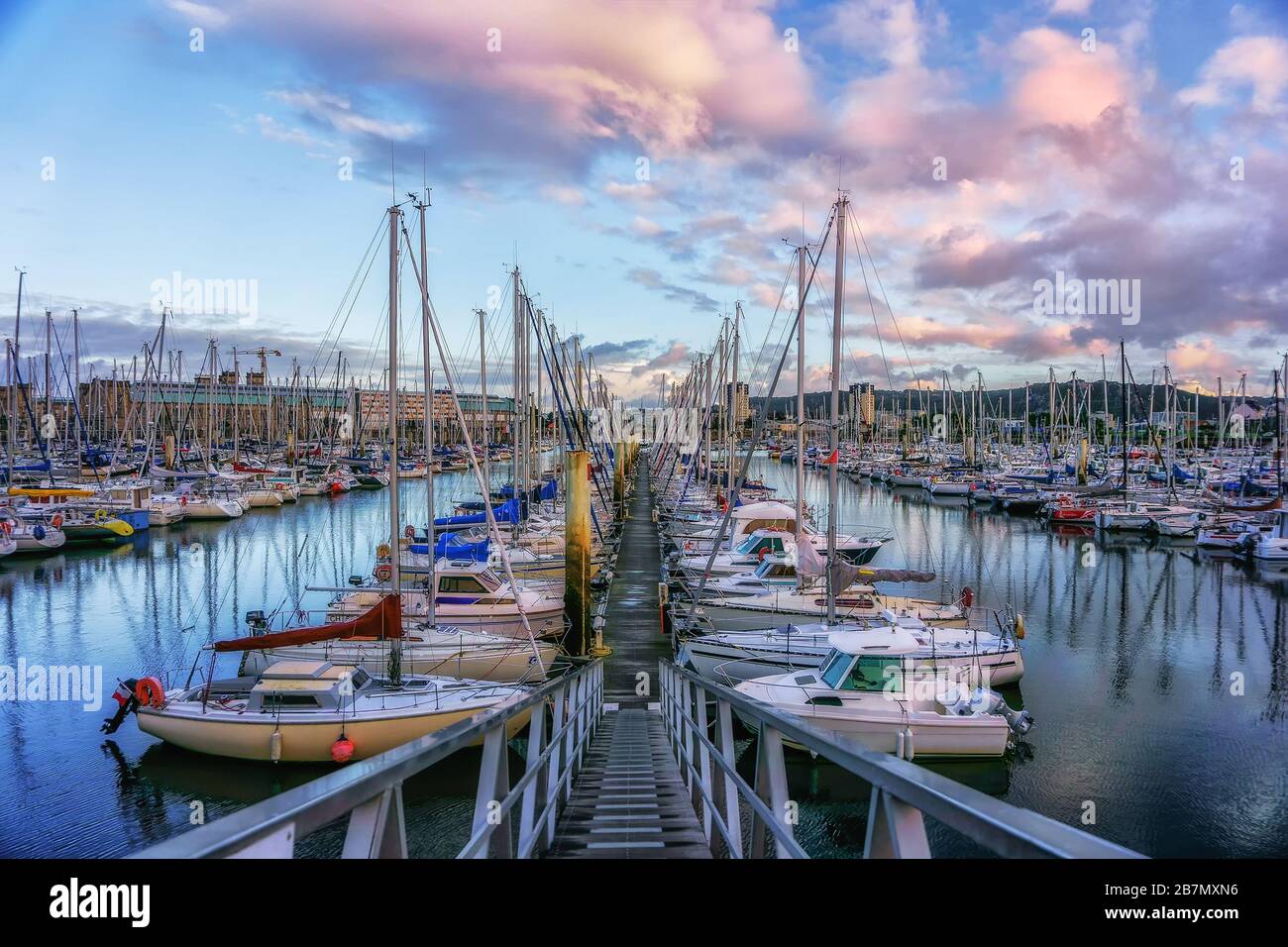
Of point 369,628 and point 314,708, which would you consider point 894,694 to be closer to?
point 369,628

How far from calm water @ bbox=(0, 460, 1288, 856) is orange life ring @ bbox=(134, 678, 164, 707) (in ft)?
3.81

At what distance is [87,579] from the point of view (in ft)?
111

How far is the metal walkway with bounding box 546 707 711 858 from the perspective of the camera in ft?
17.0

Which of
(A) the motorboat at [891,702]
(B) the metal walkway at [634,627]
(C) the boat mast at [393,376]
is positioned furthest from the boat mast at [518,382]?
(A) the motorboat at [891,702]

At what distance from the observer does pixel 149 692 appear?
16141mm

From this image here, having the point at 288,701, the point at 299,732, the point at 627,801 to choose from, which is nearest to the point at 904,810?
the point at 627,801

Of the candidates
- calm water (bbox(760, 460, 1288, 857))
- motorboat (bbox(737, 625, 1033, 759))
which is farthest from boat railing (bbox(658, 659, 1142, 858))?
motorboat (bbox(737, 625, 1033, 759))

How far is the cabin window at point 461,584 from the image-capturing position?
21938 mm

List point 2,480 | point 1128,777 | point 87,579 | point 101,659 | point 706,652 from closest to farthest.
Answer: point 1128,777 → point 706,652 → point 101,659 → point 87,579 → point 2,480

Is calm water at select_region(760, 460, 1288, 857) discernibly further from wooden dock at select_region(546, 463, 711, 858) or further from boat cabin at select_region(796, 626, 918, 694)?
wooden dock at select_region(546, 463, 711, 858)

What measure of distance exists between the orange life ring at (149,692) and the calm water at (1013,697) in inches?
45.7
